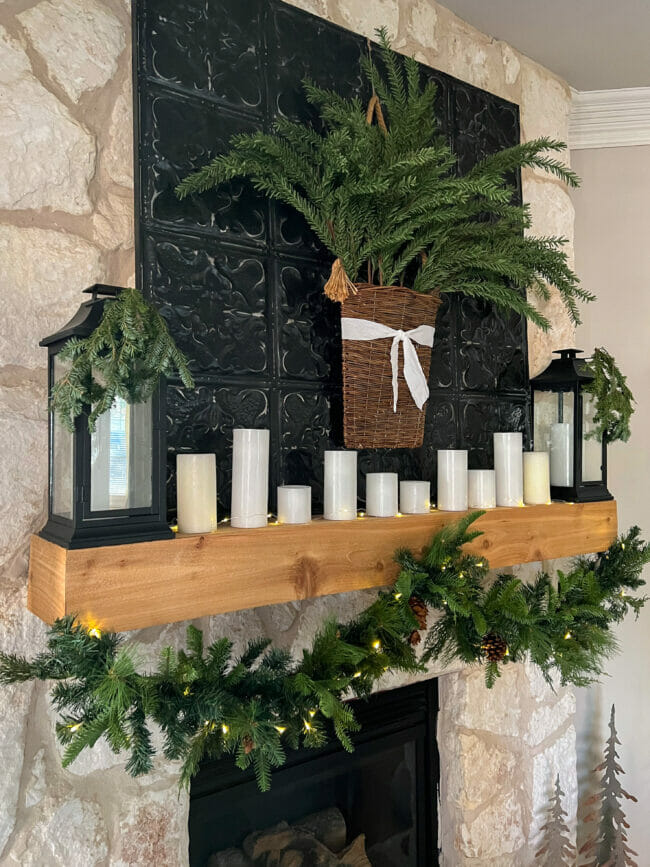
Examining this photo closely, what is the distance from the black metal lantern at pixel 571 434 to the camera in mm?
1654

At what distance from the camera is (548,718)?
1.89 meters

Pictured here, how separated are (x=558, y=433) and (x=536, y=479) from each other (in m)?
0.16

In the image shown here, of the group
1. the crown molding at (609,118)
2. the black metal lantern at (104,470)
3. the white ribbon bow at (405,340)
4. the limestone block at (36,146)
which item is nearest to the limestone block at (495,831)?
the white ribbon bow at (405,340)

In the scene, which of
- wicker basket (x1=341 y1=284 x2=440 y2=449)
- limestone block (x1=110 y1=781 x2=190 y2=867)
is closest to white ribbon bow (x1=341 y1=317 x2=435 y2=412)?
wicker basket (x1=341 y1=284 x2=440 y2=449)

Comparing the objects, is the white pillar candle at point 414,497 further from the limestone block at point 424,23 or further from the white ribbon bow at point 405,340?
the limestone block at point 424,23

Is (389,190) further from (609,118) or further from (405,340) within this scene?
(609,118)

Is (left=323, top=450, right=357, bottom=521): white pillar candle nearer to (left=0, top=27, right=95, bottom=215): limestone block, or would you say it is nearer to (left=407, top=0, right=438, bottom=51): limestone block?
(left=0, top=27, right=95, bottom=215): limestone block

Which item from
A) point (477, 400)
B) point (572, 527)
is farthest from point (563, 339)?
point (572, 527)

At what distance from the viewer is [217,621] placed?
4.33 feet

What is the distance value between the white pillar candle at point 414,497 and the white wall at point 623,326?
1056 millimetres

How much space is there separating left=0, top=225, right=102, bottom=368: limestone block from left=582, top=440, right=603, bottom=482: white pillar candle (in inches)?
47.7

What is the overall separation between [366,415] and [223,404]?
11.4 inches

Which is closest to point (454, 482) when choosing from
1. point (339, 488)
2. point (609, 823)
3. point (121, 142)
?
point (339, 488)

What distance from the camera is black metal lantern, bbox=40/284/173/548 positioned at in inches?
39.0
